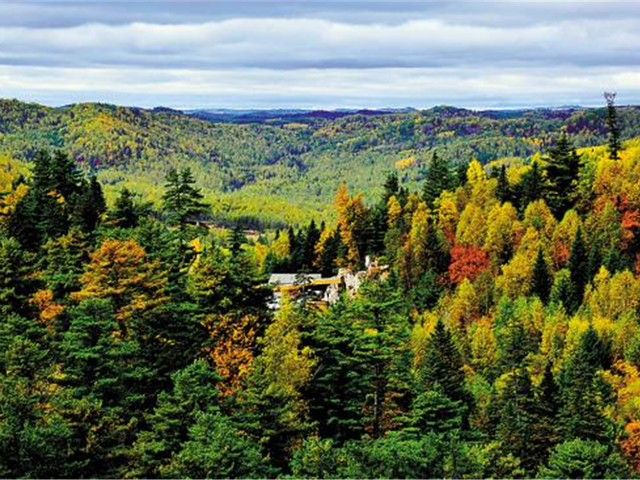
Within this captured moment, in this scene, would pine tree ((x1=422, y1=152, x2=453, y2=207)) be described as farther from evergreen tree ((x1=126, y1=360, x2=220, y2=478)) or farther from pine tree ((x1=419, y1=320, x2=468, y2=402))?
evergreen tree ((x1=126, y1=360, x2=220, y2=478))

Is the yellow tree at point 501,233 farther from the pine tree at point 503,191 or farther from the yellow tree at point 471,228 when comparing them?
the pine tree at point 503,191

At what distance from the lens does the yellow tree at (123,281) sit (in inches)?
1655

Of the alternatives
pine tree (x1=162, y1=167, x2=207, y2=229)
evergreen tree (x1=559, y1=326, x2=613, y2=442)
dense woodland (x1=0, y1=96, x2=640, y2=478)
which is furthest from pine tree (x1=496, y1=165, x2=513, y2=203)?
pine tree (x1=162, y1=167, x2=207, y2=229)

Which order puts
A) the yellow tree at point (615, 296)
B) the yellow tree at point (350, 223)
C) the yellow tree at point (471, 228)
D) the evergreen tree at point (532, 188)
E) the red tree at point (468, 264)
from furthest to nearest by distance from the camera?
the yellow tree at point (350, 223), the evergreen tree at point (532, 188), the yellow tree at point (471, 228), the red tree at point (468, 264), the yellow tree at point (615, 296)

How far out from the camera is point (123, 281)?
139ft

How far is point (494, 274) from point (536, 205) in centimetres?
805

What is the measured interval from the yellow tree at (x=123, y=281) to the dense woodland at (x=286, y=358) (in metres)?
0.10

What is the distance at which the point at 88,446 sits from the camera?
3012 cm

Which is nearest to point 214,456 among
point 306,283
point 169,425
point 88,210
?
point 169,425

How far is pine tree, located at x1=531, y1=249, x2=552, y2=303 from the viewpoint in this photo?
77.6 m

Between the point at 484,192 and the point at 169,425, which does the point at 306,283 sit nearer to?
the point at 484,192

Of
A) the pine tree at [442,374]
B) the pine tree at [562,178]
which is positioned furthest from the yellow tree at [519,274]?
the pine tree at [442,374]

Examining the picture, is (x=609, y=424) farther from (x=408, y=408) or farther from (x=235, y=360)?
(x=235, y=360)

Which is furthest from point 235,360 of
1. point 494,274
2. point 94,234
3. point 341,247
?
point 341,247
